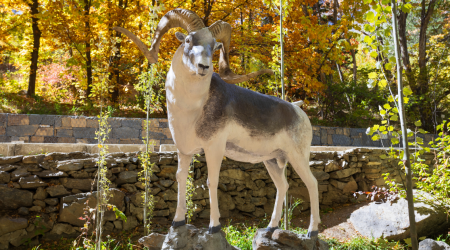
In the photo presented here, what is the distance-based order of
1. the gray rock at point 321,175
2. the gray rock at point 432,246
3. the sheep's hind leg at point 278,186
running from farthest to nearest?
the gray rock at point 321,175 < the gray rock at point 432,246 < the sheep's hind leg at point 278,186

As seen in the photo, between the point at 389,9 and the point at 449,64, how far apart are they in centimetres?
1328

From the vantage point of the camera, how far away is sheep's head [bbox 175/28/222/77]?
2154 millimetres

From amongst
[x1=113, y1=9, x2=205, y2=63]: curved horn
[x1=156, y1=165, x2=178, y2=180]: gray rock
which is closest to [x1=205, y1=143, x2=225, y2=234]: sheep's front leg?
[x1=113, y1=9, x2=205, y2=63]: curved horn

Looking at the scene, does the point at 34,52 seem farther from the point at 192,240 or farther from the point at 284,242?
the point at 284,242

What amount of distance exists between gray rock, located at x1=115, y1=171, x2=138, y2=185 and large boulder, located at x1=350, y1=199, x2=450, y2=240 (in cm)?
395

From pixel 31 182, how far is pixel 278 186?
3.62m

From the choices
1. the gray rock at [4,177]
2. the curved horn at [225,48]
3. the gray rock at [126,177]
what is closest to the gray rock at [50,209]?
the gray rock at [4,177]

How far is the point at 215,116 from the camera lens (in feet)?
8.25

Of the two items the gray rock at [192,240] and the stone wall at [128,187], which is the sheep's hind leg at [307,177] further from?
the stone wall at [128,187]

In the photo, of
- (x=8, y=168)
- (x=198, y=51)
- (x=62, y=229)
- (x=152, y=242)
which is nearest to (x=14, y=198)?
(x=8, y=168)

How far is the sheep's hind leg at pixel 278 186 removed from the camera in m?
3.08

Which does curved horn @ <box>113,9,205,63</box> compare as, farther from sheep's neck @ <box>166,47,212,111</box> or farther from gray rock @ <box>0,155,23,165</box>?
gray rock @ <box>0,155,23,165</box>

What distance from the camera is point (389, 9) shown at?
2.40m

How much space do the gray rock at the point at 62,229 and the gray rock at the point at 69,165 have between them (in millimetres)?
804
